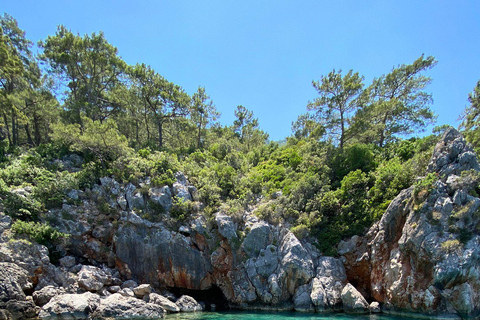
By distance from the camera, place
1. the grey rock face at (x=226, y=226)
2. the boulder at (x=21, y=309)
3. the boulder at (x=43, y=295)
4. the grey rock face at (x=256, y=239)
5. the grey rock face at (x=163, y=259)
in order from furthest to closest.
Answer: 1. the grey rock face at (x=226, y=226)
2. the grey rock face at (x=256, y=239)
3. the grey rock face at (x=163, y=259)
4. the boulder at (x=43, y=295)
5. the boulder at (x=21, y=309)

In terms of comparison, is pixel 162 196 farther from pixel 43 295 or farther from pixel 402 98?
pixel 402 98

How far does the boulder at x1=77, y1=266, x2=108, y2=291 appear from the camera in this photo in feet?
57.6

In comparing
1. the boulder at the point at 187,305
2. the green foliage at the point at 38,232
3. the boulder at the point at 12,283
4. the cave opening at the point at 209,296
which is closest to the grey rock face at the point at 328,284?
the cave opening at the point at 209,296

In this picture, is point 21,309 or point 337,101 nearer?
point 21,309

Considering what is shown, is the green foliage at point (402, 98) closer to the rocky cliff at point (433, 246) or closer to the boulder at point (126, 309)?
the rocky cliff at point (433, 246)

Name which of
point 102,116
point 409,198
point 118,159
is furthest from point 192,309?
point 102,116

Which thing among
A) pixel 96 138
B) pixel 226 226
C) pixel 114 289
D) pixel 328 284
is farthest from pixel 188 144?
pixel 328 284

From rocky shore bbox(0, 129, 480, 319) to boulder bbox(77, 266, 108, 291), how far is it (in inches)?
3.1

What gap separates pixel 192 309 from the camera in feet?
61.8

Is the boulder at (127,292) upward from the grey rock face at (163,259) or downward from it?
downward

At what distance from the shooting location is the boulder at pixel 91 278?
17.5 meters

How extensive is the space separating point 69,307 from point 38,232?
6.60 m

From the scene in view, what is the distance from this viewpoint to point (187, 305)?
1889cm

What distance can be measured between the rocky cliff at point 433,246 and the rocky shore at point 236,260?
62 mm
